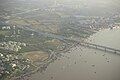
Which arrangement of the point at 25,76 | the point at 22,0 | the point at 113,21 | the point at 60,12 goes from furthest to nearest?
the point at 22,0, the point at 60,12, the point at 113,21, the point at 25,76

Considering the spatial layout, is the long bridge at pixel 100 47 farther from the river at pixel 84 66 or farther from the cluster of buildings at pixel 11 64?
the cluster of buildings at pixel 11 64

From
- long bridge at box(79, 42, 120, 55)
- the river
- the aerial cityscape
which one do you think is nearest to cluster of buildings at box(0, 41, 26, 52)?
the aerial cityscape

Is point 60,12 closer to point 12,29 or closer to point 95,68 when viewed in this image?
point 12,29

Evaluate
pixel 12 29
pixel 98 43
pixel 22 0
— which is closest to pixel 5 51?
pixel 12 29

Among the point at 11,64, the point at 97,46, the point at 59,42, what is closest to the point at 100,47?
the point at 97,46

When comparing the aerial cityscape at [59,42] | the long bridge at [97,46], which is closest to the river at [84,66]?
the aerial cityscape at [59,42]

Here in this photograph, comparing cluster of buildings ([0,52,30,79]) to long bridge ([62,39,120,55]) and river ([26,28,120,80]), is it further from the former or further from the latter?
long bridge ([62,39,120,55])

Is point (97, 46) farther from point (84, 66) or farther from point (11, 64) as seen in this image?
point (11, 64)

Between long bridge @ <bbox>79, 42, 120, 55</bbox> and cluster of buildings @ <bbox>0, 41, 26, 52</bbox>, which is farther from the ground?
cluster of buildings @ <bbox>0, 41, 26, 52</bbox>
